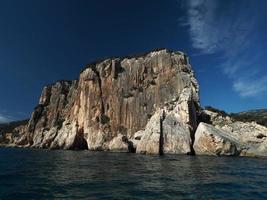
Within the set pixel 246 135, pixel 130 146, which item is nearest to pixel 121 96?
pixel 130 146

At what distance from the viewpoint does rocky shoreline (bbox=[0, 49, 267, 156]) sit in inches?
2579

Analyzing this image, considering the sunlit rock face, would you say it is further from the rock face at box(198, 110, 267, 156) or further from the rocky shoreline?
the rock face at box(198, 110, 267, 156)

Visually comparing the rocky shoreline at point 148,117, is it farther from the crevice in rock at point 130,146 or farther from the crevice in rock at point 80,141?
the crevice in rock at point 130,146

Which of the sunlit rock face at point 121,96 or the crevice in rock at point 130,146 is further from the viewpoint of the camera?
the sunlit rock face at point 121,96

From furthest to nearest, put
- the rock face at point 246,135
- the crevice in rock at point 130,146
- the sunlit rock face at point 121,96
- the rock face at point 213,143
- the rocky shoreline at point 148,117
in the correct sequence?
1. the sunlit rock face at point 121,96
2. the crevice in rock at point 130,146
3. the rocky shoreline at point 148,117
4. the rock face at point 246,135
5. the rock face at point 213,143

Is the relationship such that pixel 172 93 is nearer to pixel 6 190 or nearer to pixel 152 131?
pixel 152 131

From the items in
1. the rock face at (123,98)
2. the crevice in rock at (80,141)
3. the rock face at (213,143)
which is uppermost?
the rock face at (123,98)

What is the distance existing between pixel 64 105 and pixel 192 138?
84.4 meters

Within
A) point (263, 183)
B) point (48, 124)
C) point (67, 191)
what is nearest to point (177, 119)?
point (263, 183)

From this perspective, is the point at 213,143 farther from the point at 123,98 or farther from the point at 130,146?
the point at 123,98

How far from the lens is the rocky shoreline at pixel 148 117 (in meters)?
65.5

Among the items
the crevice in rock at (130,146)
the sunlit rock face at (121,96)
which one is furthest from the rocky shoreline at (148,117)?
the crevice in rock at (130,146)

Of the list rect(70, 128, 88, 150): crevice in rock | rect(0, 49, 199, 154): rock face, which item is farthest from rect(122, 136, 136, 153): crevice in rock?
rect(70, 128, 88, 150): crevice in rock

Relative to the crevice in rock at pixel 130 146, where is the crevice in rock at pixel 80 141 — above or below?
above
